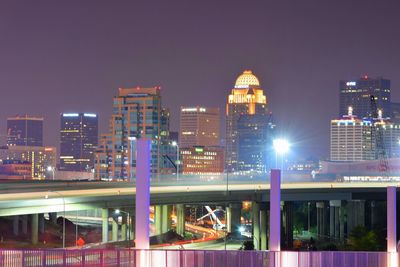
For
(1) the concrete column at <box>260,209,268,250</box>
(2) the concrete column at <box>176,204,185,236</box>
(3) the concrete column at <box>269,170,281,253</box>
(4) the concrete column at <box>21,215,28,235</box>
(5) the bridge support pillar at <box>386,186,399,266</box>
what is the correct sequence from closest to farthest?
(3) the concrete column at <box>269,170,281,253</box> → (5) the bridge support pillar at <box>386,186,399,266</box> → (4) the concrete column at <box>21,215,28,235</box> → (1) the concrete column at <box>260,209,268,250</box> → (2) the concrete column at <box>176,204,185,236</box>

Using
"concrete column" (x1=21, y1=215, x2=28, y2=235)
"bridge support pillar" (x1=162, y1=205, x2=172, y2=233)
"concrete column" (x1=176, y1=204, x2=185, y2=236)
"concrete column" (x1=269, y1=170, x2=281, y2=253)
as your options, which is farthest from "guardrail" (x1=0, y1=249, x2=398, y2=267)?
"concrete column" (x1=176, y1=204, x2=185, y2=236)

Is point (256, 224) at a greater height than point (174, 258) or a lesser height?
lesser

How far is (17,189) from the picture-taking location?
93625 mm

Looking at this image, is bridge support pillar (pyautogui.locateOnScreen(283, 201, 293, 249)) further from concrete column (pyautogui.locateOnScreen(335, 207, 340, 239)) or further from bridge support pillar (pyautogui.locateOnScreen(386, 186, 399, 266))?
bridge support pillar (pyautogui.locateOnScreen(386, 186, 399, 266))

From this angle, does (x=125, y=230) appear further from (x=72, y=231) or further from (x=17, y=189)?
(x=17, y=189)

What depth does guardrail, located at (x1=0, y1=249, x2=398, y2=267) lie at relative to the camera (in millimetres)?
36934

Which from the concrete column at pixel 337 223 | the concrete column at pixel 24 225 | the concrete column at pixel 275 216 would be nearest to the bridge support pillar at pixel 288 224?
the concrete column at pixel 337 223

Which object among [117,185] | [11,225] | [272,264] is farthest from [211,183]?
[272,264]

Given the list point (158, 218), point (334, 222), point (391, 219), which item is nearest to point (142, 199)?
point (391, 219)

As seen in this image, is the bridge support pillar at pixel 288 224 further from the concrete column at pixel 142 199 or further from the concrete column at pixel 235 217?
the concrete column at pixel 142 199

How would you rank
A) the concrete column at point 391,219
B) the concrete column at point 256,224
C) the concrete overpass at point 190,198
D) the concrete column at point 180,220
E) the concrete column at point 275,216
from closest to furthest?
the concrete column at point 275,216
the concrete column at point 391,219
the concrete overpass at point 190,198
the concrete column at point 256,224
the concrete column at point 180,220

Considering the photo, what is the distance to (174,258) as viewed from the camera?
1490 inches

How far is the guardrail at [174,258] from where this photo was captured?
36.9 metres

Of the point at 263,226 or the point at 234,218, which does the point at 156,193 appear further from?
the point at 234,218
